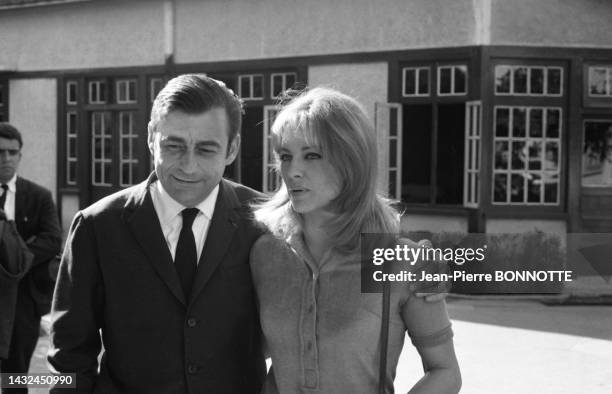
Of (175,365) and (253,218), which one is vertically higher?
(253,218)

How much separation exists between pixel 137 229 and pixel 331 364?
69cm

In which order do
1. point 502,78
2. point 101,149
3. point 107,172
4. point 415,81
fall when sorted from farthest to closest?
point 101,149 < point 107,172 < point 415,81 < point 502,78

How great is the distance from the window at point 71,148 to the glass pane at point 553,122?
866 centimetres

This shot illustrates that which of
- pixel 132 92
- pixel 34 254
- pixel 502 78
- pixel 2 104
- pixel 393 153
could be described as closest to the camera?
pixel 34 254

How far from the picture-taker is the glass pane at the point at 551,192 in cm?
1187

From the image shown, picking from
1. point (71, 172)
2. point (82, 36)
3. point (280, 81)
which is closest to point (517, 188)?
point (280, 81)

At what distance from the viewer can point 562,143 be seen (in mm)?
11789

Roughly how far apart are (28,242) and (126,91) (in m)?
10.8

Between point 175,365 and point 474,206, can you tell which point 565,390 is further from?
point 474,206

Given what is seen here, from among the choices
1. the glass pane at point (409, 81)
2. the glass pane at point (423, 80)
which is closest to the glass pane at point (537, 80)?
the glass pane at point (423, 80)

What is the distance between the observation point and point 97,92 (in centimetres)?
1563

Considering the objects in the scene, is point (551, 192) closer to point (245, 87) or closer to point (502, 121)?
point (502, 121)

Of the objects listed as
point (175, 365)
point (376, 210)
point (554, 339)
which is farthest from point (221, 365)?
point (554, 339)

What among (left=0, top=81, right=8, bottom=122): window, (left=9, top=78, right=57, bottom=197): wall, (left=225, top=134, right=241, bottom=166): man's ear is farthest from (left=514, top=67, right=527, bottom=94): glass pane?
(left=0, top=81, right=8, bottom=122): window
